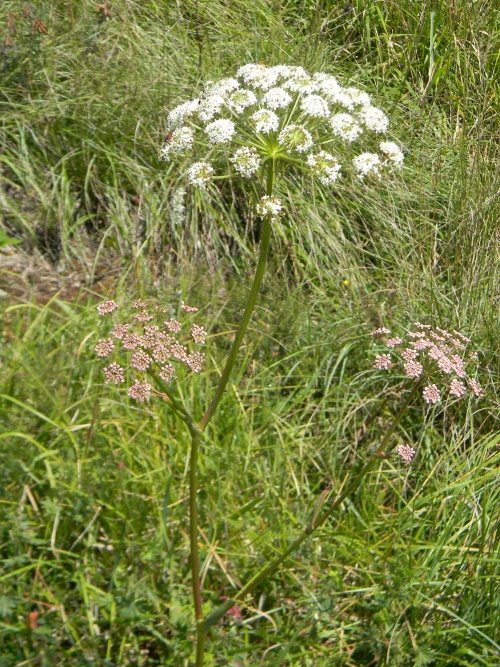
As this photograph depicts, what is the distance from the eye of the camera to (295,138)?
172 centimetres

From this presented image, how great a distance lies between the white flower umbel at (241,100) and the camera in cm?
187

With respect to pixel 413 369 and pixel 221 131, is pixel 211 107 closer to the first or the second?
pixel 221 131

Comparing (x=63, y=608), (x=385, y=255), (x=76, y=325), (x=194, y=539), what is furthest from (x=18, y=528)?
(x=385, y=255)

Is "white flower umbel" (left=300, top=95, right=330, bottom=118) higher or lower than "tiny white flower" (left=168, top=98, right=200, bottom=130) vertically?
higher

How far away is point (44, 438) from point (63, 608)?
60 centimetres

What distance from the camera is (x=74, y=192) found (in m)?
3.85

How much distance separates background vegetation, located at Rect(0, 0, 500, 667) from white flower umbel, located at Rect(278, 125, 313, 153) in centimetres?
104

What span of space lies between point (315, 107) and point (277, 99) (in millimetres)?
96

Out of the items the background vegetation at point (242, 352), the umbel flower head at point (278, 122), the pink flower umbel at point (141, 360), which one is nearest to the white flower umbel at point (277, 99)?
the umbel flower head at point (278, 122)

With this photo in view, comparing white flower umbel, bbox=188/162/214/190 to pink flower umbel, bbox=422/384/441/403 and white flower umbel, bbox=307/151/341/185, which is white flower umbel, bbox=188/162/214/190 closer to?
white flower umbel, bbox=307/151/341/185

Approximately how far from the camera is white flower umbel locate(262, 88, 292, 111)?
1.84 m

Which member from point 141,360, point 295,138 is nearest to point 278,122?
point 295,138

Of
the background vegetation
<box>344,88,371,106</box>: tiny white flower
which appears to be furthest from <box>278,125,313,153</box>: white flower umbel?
the background vegetation

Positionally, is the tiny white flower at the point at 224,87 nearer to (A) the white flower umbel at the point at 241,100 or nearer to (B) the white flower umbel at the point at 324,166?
(A) the white flower umbel at the point at 241,100
